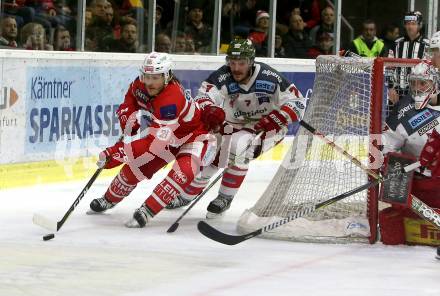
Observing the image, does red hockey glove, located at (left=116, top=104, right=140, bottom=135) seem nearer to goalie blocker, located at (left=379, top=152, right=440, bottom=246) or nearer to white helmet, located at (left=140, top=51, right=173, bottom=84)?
white helmet, located at (left=140, top=51, right=173, bottom=84)

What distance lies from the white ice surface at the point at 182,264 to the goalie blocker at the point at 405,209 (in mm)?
59

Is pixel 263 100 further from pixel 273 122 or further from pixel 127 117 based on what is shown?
pixel 127 117

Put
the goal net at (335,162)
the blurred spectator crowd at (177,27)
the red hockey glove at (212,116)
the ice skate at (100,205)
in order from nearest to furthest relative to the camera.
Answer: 1. the goal net at (335,162)
2. the red hockey glove at (212,116)
3. the ice skate at (100,205)
4. the blurred spectator crowd at (177,27)

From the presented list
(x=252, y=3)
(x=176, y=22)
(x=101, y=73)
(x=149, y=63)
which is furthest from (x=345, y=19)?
(x=149, y=63)

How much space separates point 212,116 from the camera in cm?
610

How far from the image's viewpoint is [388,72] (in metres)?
6.25

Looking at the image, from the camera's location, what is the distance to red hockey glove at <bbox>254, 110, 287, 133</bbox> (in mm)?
6305

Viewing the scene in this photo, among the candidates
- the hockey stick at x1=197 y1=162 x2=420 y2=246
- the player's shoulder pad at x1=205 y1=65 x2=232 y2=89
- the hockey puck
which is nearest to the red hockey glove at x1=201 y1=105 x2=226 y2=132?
the player's shoulder pad at x1=205 y1=65 x2=232 y2=89

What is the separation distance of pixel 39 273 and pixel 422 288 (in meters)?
1.55

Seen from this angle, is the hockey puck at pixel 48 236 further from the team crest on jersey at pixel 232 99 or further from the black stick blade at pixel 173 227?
the team crest on jersey at pixel 232 99

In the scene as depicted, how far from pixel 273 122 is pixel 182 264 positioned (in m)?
1.54

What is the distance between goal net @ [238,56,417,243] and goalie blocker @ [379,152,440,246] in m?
0.11

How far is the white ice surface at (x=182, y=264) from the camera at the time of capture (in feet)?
14.7

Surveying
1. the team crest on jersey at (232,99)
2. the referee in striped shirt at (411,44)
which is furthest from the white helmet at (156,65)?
the referee in striped shirt at (411,44)
